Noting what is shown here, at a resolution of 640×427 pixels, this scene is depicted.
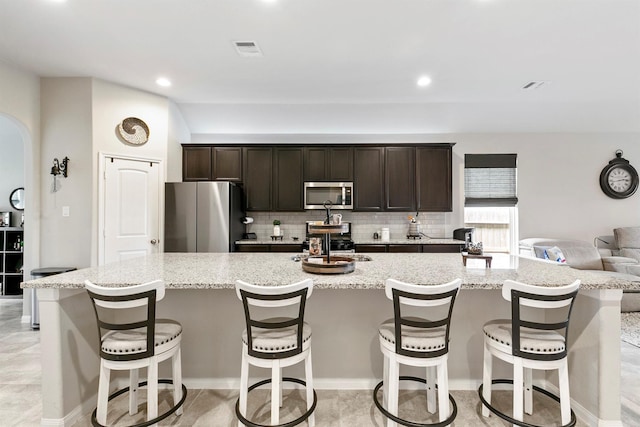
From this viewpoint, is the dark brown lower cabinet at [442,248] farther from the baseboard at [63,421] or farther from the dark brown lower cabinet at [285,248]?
the baseboard at [63,421]

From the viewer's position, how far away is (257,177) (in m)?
4.77

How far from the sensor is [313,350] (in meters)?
2.28

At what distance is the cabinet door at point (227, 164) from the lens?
475 centimetres

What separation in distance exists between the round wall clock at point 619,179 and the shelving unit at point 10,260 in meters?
9.60

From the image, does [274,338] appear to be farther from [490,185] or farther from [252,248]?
[490,185]

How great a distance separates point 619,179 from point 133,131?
7.46 metres

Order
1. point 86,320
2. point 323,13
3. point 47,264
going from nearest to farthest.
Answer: point 86,320
point 323,13
point 47,264

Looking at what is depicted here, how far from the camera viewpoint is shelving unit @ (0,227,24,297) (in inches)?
198

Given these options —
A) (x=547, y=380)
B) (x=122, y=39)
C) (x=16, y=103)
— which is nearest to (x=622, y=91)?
(x=547, y=380)

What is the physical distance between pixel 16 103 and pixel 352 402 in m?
4.60

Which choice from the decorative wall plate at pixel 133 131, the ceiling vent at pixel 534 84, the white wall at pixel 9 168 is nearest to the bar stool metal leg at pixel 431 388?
the ceiling vent at pixel 534 84

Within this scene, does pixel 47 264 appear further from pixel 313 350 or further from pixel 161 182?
pixel 313 350

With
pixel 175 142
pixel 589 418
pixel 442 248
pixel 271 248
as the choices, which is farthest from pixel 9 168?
pixel 589 418

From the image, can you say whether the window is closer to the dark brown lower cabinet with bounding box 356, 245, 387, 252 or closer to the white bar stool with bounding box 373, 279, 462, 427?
the dark brown lower cabinet with bounding box 356, 245, 387, 252
